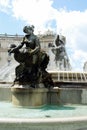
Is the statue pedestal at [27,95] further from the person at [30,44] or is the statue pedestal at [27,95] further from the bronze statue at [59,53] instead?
the bronze statue at [59,53]

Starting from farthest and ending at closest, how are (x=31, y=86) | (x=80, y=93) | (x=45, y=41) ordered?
(x=45, y=41) → (x=80, y=93) → (x=31, y=86)

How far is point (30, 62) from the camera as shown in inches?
385

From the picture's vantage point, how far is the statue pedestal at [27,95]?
9523 mm

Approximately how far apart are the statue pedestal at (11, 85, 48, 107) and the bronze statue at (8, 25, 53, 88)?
18 centimetres

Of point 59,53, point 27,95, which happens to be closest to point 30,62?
point 27,95

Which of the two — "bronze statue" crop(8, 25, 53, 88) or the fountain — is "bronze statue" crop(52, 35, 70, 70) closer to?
the fountain

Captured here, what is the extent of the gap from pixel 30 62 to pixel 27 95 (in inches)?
35.6

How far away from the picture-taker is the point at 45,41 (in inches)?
3504

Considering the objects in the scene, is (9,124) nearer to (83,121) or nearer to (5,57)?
(83,121)

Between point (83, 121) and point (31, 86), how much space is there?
3187 millimetres

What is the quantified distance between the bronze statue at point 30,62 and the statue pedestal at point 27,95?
0.60 feet

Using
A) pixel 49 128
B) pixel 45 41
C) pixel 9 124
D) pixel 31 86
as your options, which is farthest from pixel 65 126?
pixel 45 41

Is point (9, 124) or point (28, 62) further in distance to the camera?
point (28, 62)

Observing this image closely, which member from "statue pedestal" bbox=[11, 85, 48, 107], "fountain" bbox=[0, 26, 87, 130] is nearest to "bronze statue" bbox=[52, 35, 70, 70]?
"fountain" bbox=[0, 26, 87, 130]
